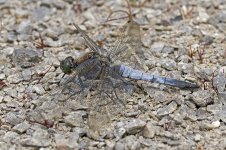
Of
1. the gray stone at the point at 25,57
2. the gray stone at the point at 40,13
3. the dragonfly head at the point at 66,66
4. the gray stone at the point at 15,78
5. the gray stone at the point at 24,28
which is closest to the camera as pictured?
the dragonfly head at the point at 66,66

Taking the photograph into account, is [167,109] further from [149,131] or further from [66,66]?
[66,66]

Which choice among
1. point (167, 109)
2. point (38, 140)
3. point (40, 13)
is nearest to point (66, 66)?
point (38, 140)

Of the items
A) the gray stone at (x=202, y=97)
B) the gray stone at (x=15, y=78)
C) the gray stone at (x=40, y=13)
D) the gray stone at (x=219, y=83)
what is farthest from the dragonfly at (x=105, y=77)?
the gray stone at (x=40, y=13)

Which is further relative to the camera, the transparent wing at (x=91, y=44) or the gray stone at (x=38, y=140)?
the transparent wing at (x=91, y=44)

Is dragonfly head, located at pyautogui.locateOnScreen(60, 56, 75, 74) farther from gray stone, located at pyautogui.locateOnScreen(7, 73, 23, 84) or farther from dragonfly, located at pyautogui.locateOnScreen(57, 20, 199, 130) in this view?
gray stone, located at pyautogui.locateOnScreen(7, 73, 23, 84)

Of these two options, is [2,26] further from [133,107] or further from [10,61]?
[133,107]

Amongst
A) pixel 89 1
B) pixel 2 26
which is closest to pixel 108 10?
pixel 89 1

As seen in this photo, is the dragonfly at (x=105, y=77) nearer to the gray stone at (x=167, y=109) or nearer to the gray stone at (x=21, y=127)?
the gray stone at (x=167, y=109)
